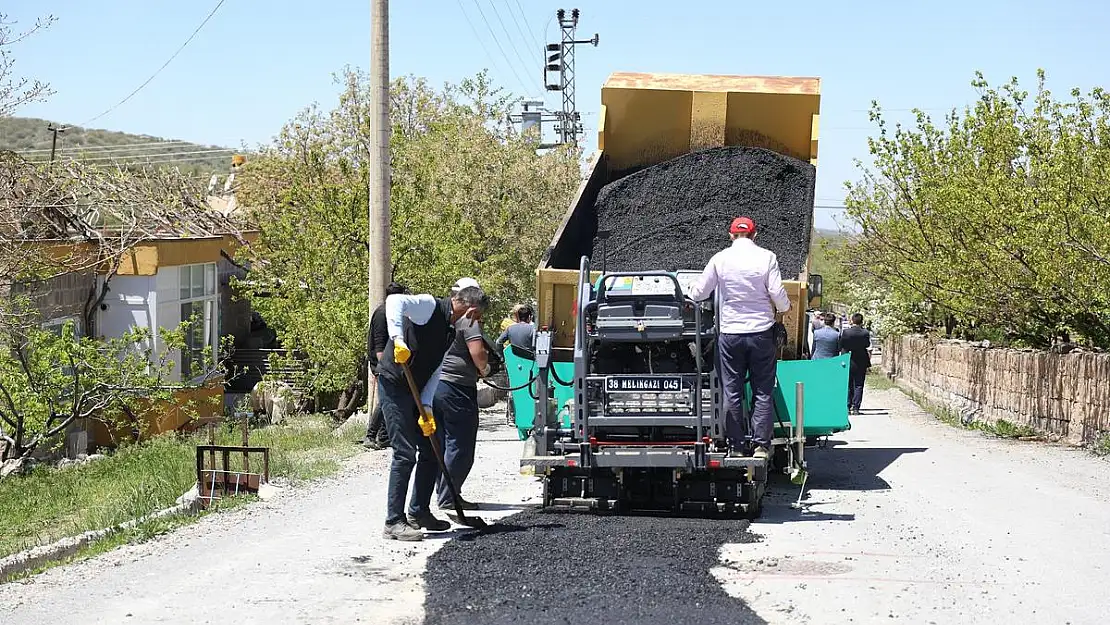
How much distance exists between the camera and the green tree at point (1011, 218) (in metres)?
14.9

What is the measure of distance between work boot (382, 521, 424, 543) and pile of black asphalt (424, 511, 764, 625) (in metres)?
0.30

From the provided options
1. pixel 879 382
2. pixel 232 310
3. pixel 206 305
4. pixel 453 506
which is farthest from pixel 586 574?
pixel 879 382

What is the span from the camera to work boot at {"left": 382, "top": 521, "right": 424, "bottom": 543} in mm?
8430

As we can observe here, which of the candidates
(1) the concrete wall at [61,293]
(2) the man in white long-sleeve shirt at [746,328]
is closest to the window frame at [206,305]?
(1) the concrete wall at [61,293]

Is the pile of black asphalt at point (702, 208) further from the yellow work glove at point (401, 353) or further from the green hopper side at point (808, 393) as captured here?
the yellow work glove at point (401, 353)

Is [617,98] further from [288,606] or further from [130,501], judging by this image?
[288,606]

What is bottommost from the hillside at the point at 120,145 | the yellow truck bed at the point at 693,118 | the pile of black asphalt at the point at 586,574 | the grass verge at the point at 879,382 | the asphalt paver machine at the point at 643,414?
the grass verge at the point at 879,382

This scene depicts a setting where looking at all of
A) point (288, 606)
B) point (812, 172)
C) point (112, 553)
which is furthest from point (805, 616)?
point (812, 172)

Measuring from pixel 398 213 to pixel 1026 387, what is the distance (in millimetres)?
9229

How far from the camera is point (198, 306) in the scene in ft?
76.6

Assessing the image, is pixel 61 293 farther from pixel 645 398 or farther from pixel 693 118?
pixel 645 398

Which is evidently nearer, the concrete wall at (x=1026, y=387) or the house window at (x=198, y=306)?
the concrete wall at (x=1026, y=387)

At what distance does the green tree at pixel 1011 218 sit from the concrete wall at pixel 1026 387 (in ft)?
2.32

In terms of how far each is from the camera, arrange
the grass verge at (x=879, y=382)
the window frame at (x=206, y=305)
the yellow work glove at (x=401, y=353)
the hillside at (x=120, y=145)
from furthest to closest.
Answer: the hillside at (x=120, y=145)
the grass verge at (x=879, y=382)
the window frame at (x=206, y=305)
the yellow work glove at (x=401, y=353)
